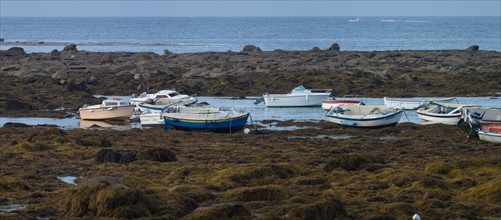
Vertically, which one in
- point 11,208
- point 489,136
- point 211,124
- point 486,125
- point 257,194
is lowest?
point 211,124

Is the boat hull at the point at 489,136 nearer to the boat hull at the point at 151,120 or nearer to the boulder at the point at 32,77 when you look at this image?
the boat hull at the point at 151,120

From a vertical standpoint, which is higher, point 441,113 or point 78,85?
point 441,113

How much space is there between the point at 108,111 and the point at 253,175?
17.6 metres

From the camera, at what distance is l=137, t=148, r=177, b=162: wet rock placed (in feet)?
76.4

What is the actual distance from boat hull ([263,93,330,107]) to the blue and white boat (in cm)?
1044

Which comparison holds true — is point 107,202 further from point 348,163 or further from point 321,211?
point 348,163

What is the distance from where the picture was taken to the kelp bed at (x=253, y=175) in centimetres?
1619

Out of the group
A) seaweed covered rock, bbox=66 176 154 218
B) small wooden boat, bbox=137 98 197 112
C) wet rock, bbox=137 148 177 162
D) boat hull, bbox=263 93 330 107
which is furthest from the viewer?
boat hull, bbox=263 93 330 107

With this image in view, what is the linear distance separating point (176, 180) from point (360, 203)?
15.6ft

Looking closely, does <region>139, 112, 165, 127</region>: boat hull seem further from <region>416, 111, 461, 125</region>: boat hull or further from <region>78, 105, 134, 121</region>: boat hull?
<region>416, 111, 461, 125</region>: boat hull

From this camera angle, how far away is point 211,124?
3166cm

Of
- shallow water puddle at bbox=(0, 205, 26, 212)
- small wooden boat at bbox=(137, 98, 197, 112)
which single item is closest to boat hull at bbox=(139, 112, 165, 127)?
small wooden boat at bbox=(137, 98, 197, 112)

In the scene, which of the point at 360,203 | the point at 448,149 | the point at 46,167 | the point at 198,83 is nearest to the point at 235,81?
the point at 198,83

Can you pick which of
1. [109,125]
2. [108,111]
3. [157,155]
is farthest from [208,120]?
[157,155]
